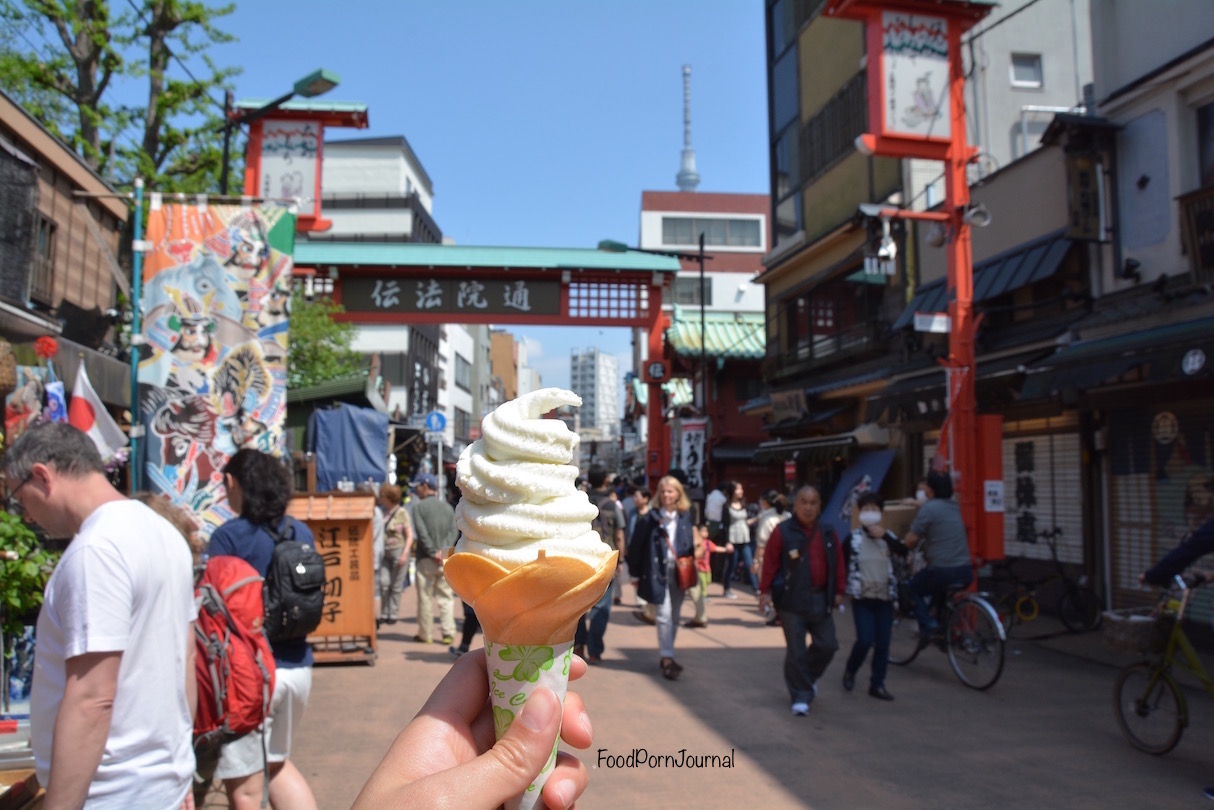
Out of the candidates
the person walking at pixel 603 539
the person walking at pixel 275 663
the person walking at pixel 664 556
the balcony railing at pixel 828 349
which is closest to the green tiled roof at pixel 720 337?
the balcony railing at pixel 828 349

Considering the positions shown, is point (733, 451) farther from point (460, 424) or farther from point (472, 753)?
point (460, 424)

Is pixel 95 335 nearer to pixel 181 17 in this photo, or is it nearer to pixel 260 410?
pixel 181 17

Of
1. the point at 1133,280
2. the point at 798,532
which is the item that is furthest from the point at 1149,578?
the point at 1133,280

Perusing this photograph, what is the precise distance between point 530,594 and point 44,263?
10.4 meters

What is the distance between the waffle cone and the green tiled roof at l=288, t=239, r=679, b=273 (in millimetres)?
17802

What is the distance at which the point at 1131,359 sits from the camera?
928cm

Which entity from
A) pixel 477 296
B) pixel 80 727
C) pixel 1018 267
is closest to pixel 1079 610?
pixel 1018 267

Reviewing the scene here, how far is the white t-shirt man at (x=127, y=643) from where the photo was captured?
2598 millimetres

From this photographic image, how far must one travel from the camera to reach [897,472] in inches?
672

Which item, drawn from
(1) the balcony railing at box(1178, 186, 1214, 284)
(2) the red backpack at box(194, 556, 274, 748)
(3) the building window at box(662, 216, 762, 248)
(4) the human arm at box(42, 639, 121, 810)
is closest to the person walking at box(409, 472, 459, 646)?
(2) the red backpack at box(194, 556, 274, 748)

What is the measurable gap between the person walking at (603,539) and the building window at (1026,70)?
11667mm

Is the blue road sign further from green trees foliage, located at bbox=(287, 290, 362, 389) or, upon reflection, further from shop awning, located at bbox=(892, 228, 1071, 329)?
shop awning, located at bbox=(892, 228, 1071, 329)

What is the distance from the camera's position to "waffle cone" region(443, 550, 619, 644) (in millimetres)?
1949

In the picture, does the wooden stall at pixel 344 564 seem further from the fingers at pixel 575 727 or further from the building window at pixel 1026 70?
the building window at pixel 1026 70
